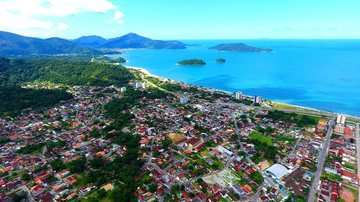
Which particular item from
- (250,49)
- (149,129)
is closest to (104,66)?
(149,129)

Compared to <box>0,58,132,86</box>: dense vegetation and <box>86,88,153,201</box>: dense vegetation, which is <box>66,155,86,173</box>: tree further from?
→ <box>0,58,132,86</box>: dense vegetation

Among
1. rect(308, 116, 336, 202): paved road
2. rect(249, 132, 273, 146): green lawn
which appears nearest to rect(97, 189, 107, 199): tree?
rect(308, 116, 336, 202): paved road

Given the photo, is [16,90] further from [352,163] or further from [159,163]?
[352,163]

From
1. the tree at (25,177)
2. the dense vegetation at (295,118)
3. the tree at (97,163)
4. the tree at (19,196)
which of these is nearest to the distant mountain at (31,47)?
the tree at (25,177)

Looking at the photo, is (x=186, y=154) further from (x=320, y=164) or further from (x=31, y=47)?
(x=31, y=47)

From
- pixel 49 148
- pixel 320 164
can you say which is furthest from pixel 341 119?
pixel 49 148
